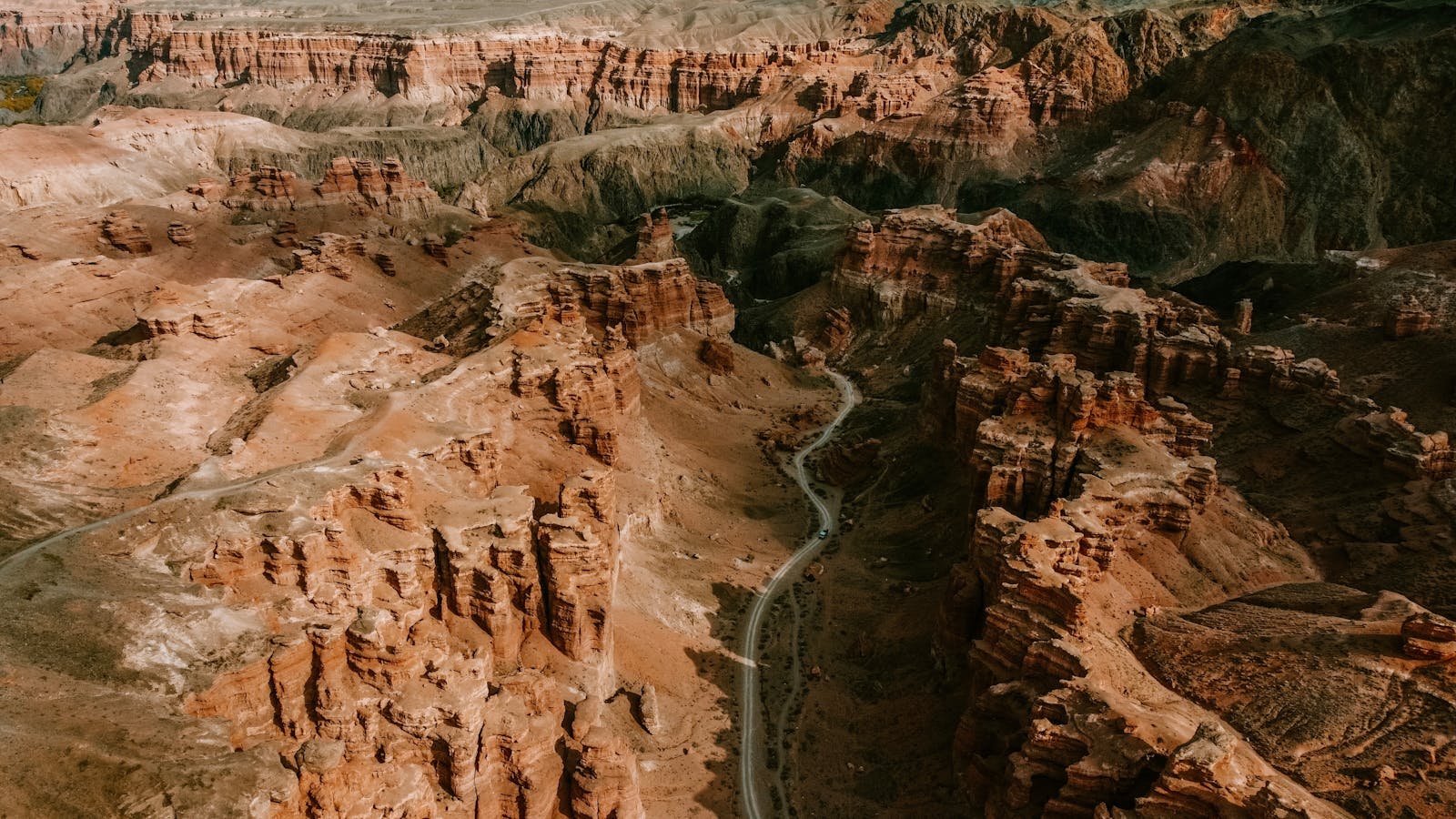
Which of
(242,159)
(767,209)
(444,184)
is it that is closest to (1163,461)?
(767,209)

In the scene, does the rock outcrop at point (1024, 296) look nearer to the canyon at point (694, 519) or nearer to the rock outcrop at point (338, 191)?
the canyon at point (694, 519)

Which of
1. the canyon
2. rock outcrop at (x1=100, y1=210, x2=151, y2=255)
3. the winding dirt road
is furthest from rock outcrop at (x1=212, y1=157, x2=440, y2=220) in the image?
the winding dirt road

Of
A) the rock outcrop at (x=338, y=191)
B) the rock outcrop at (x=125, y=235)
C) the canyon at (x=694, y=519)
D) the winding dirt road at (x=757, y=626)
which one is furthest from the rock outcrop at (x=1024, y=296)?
the rock outcrop at (x=125, y=235)

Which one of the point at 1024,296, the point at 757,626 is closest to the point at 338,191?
the point at 1024,296

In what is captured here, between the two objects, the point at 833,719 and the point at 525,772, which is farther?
the point at 833,719

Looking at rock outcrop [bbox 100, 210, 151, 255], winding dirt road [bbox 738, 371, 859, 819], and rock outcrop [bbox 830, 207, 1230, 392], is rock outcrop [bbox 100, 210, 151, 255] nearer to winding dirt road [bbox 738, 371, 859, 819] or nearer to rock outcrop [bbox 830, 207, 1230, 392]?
winding dirt road [bbox 738, 371, 859, 819]

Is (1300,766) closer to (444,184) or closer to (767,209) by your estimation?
(767,209)

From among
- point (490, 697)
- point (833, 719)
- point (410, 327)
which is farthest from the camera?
point (410, 327)

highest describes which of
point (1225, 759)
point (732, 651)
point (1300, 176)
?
point (1300, 176)
